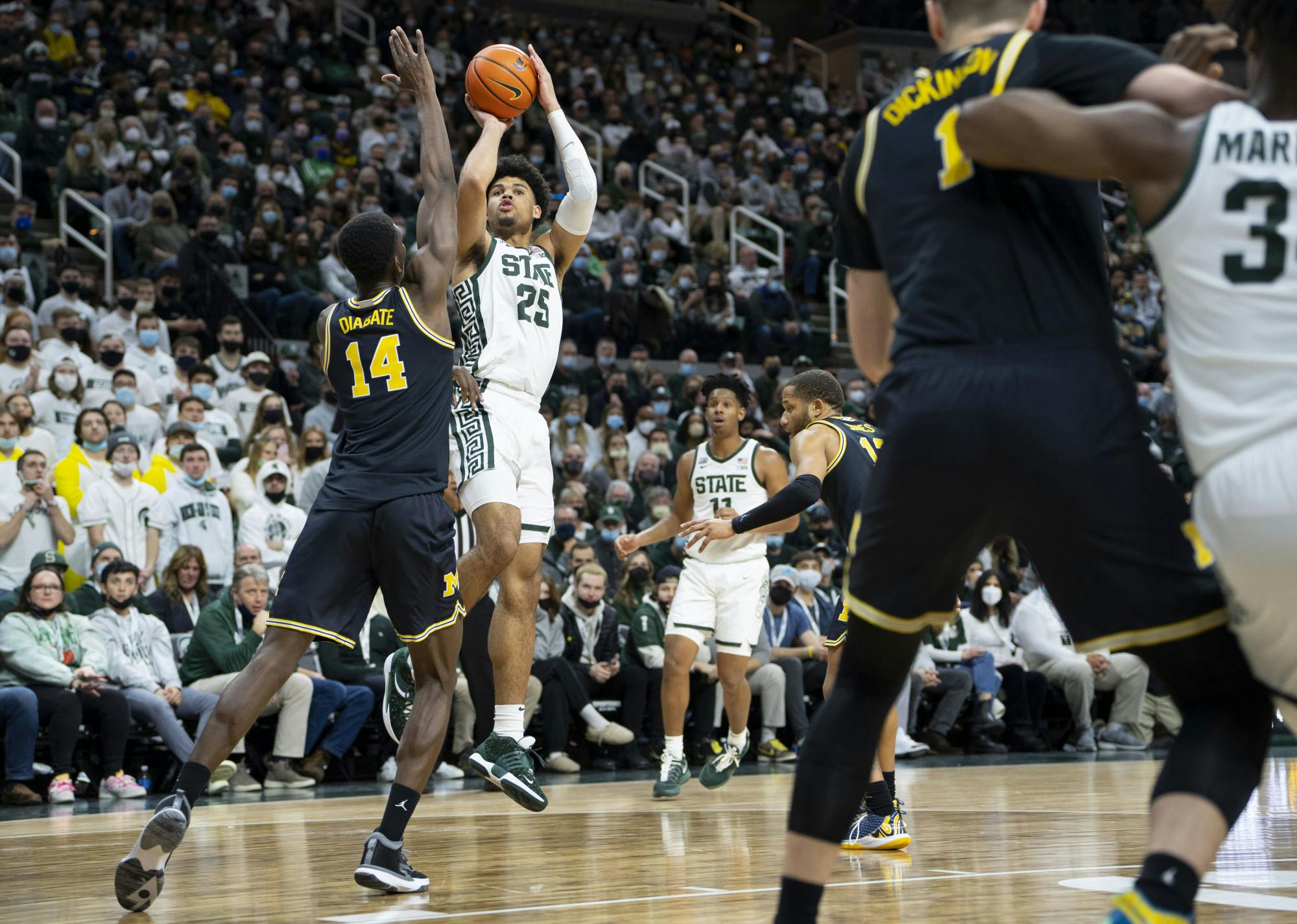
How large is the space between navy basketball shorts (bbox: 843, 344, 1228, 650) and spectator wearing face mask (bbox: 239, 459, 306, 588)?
7.71m

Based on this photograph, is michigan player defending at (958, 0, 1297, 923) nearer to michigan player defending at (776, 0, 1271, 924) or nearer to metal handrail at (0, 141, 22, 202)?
michigan player defending at (776, 0, 1271, 924)

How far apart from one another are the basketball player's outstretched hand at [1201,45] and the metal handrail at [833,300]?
15.4m

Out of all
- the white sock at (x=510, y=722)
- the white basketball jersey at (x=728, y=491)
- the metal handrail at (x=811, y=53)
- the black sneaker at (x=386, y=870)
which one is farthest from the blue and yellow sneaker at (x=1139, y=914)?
the metal handrail at (x=811, y=53)

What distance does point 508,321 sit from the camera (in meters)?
5.66

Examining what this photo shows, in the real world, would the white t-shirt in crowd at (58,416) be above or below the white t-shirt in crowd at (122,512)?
above

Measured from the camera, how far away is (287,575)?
14.8 ft

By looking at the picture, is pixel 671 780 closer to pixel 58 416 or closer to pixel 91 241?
pixel 58 416

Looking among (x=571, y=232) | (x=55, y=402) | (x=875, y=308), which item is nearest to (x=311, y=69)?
(x=55, y=402)

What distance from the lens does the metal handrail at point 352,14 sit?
19.7 meters

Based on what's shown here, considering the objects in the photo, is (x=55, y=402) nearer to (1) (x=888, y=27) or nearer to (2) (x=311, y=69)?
(2) (x=311, y=69)

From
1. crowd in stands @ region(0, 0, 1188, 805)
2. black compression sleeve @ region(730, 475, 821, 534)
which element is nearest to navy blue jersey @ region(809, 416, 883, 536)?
black compression sleeve @ region(730, 475, 821, 534)

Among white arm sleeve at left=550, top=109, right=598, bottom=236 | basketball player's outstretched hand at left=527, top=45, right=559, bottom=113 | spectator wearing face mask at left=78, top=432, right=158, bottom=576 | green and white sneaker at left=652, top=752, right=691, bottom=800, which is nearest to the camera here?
basketball player's outstretched hand at left=527, top=45, right=559, bottom=113

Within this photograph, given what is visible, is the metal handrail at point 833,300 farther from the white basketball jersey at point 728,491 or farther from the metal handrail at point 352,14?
the white basketball jersey at point 728,491

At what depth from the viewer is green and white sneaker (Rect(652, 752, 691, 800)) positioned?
783cm
